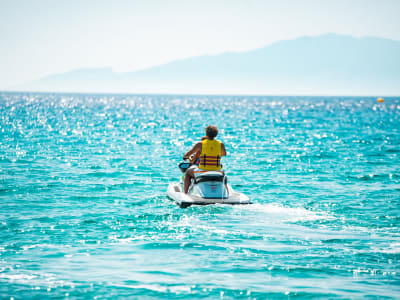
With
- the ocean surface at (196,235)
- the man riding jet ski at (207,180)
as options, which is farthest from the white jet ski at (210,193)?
the ocean surface at (196,235)

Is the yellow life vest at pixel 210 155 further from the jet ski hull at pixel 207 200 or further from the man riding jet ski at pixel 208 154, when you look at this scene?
the jet ski hull at pixel 207 200

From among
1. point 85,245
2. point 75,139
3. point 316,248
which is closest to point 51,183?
point 85,245

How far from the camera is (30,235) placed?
1050cm

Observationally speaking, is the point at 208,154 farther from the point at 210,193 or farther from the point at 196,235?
the point at 196,235

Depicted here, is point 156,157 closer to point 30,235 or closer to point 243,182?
point 243,182

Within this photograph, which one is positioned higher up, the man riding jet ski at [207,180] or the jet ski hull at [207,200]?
the man riding jet ski at [207,180]

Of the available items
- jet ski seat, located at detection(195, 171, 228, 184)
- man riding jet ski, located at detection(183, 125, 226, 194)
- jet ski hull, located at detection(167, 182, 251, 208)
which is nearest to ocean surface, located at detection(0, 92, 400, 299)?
jet ski hull, located at detection(167, 182, 251, 208)

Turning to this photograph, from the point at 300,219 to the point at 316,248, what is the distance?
241 centimetres

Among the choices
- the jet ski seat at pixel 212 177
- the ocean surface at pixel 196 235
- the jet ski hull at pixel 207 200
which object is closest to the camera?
the ocean surface at pixel 196 235

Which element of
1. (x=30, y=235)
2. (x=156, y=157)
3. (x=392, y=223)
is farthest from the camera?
(x=156, y=157)

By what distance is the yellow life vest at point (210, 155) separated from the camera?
12664mm

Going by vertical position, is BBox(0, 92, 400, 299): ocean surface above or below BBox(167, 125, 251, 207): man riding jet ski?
below

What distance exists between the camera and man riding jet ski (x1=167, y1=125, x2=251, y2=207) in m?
12.4

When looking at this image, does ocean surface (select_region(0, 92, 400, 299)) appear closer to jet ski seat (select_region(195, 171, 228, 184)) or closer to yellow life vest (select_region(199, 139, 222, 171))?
jet ski seat (select_region(195, 171, 228, 184))
